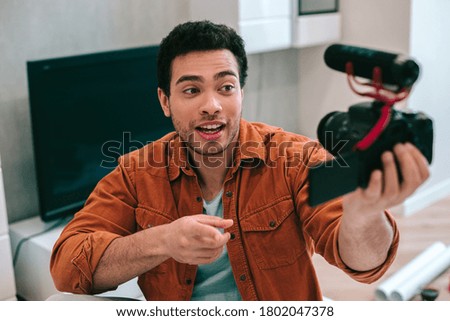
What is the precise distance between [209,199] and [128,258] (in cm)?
27

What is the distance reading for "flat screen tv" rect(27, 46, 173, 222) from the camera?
228 cm

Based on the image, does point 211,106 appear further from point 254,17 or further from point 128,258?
point 254,17

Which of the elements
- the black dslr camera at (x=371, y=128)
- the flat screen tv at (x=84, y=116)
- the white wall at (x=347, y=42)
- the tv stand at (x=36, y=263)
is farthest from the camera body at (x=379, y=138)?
the white wall at (x=347, y=42)

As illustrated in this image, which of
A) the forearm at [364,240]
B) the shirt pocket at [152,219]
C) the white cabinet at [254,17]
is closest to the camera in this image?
the forearm at [364,240]

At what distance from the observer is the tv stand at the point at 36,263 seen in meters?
2.24

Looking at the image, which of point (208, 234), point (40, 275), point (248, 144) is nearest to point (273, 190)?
point (248, 144)

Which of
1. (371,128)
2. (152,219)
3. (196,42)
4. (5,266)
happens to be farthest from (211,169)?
(5,266)

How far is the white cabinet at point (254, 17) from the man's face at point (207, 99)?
145 cm

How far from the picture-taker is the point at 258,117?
3.33 meters

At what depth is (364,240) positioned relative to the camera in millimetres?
1027

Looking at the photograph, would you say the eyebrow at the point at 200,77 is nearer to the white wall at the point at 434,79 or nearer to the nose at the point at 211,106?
the nose at the point at 211,106

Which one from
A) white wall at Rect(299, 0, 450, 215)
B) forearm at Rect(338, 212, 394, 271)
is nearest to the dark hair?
forearm at Rect(338, 212, 394, 271)
